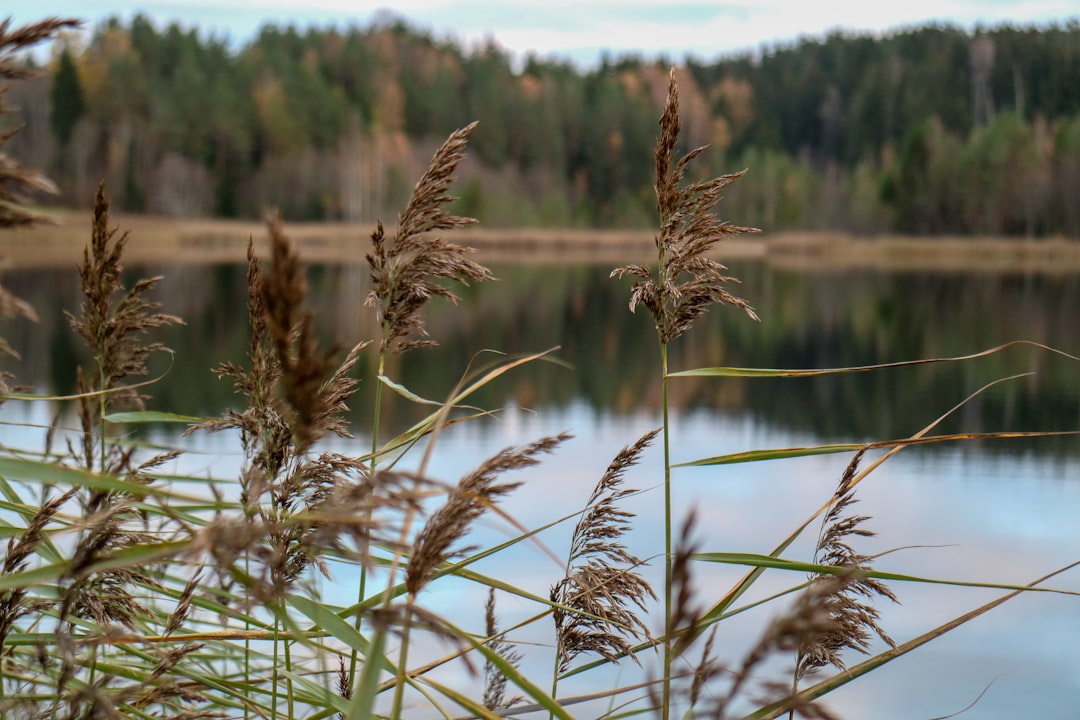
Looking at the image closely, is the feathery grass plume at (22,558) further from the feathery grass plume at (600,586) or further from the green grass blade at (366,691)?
the feathery grass plume at (600,586)

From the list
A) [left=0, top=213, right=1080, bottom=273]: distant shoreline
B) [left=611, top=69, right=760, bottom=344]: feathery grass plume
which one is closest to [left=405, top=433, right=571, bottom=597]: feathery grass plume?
[left=611, top=69, right=760, bottom=344]: feathery grass plume

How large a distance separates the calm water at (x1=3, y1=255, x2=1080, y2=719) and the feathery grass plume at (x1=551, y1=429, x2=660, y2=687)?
0.29 meters

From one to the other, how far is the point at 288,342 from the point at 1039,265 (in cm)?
5558

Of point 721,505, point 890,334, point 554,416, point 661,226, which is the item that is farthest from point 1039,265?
point 661,226

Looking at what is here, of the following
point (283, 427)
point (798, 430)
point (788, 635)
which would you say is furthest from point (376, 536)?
point (798, 430)

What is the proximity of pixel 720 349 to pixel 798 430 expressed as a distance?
7.54 metres

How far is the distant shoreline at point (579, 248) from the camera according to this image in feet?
161

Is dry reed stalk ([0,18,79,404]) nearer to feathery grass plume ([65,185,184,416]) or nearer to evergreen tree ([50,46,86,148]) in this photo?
feathery grass plume ([65,185,184,416])

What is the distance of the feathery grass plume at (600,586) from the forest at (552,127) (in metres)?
55.8

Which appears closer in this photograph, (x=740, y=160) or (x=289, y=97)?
(x=289, y=97)

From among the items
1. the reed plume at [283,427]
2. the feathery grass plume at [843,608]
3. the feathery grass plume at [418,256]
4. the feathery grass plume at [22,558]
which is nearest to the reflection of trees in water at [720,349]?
the feathery grass plume at [843,608]

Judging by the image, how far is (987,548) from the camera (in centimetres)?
753

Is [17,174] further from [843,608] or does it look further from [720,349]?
[720,349]

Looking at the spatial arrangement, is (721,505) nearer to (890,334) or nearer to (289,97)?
(890,334)
